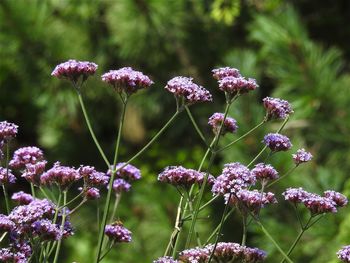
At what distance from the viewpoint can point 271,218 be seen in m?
3.74

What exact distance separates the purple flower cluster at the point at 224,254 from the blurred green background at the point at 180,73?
2.12 metres

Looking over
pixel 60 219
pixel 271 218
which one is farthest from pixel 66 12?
pixel 60 219

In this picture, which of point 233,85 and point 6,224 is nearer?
point 6,224

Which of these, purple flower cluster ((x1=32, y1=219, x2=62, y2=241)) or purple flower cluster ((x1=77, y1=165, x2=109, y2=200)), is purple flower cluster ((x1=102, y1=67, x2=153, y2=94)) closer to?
purple flower cluster ((x1=77, y1=165, x2=109, y2=200))

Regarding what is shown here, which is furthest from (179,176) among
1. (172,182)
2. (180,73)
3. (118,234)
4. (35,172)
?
(180,73)

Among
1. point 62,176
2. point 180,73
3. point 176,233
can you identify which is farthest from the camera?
point 180,73

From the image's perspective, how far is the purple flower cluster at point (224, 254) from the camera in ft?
4.06

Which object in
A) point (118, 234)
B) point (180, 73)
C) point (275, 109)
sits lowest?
point (118, 234)

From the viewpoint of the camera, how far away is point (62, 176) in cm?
135

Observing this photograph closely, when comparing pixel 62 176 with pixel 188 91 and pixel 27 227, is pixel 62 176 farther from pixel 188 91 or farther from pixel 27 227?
pixel 188 91

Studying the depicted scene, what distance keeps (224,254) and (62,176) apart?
11.9 inches

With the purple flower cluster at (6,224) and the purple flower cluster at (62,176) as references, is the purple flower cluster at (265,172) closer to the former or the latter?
the purple flower cluster at (62,176)

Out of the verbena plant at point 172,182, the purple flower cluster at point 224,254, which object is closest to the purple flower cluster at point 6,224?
the verbena plant at point 172,182

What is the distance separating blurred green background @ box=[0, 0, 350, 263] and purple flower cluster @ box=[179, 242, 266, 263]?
6.96 ft
